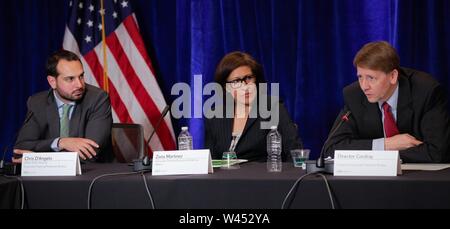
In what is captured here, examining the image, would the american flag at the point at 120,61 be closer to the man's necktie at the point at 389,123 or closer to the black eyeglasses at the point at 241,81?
the black eyeglasses at the point at 241,81

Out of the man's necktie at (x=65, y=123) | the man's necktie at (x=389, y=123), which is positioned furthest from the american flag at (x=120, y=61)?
the man's necktie at (x=389, y=123)

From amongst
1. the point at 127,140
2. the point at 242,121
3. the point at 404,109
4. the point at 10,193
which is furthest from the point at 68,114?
the point at 404,109

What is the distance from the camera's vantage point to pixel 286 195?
2.01 metres

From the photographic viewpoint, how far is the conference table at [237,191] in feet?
6.24

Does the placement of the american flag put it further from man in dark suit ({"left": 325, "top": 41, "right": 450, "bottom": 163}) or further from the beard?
man in dark suit ({"left": 325, "top": 41, "right": 450, "bottom": 163})

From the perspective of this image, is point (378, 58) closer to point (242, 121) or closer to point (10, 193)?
point (242, 121)

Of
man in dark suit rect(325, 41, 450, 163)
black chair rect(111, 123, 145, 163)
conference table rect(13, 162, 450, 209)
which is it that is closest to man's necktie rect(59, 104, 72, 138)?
black chair rect(111, 123, 145, 163)

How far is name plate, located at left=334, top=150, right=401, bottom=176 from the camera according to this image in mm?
2021

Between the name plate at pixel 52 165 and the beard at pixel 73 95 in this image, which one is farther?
the beard at pixel 73 95

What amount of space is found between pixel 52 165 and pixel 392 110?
1765 mm

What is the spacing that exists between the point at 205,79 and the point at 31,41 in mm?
1612

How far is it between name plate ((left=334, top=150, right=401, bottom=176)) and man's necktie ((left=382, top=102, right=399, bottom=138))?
95 cm

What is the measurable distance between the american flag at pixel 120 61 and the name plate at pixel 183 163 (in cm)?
207
